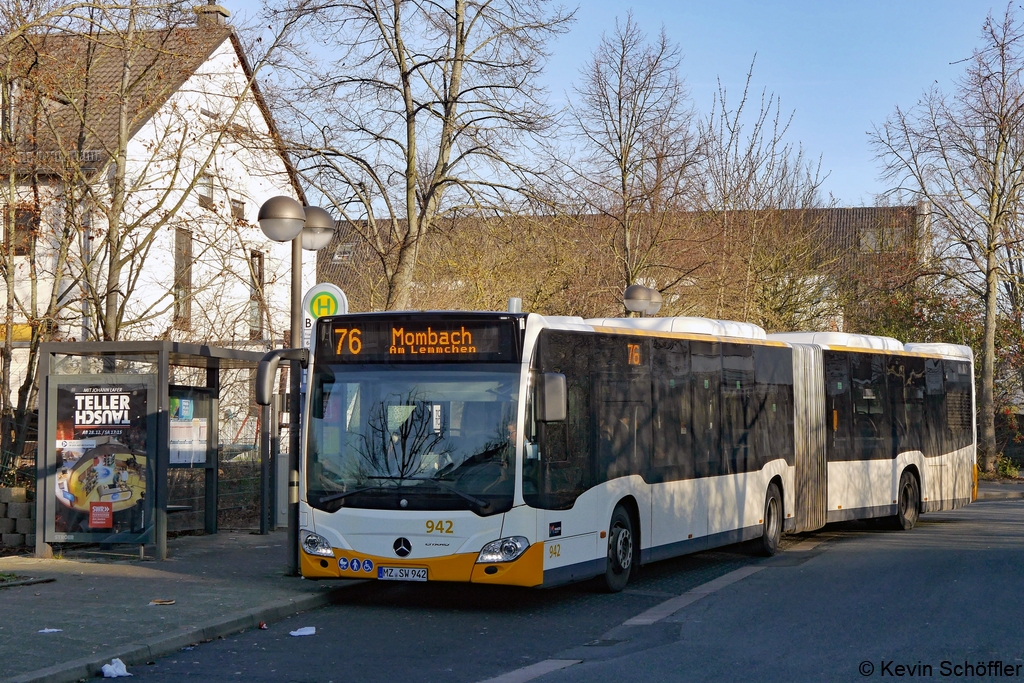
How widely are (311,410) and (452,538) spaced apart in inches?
72.7

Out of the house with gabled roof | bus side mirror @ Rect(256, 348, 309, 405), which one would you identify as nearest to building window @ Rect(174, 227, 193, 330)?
the house with gabled roof

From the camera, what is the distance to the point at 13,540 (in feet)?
46.6

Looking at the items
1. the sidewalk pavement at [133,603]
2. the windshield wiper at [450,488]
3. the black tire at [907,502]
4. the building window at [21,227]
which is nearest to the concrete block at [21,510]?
the sidewalk pavement at [133,603]

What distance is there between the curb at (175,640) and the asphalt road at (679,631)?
12 centimetres

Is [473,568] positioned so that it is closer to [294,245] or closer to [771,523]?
[294,245]

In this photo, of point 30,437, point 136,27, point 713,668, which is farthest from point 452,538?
point 136,27

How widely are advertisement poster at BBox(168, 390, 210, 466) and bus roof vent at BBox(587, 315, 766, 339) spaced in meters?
5.39

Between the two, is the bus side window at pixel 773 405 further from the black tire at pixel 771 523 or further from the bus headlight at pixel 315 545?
the bus headlight at pixel 315 545

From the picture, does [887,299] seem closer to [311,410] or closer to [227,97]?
[227,97]

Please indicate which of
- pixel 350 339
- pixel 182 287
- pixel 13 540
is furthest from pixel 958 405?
pixel 13 540

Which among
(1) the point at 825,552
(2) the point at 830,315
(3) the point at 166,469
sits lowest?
(1) the point at 825,552

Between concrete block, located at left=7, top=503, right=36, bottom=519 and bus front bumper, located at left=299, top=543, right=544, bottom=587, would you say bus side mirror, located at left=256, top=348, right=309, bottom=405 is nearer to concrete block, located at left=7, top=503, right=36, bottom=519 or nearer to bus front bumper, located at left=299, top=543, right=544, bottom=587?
bus front bumper, located at left=299, top=543, right=544, bottom=587

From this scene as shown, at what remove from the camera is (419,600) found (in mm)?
11531

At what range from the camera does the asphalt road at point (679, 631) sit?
8008 millimetres
